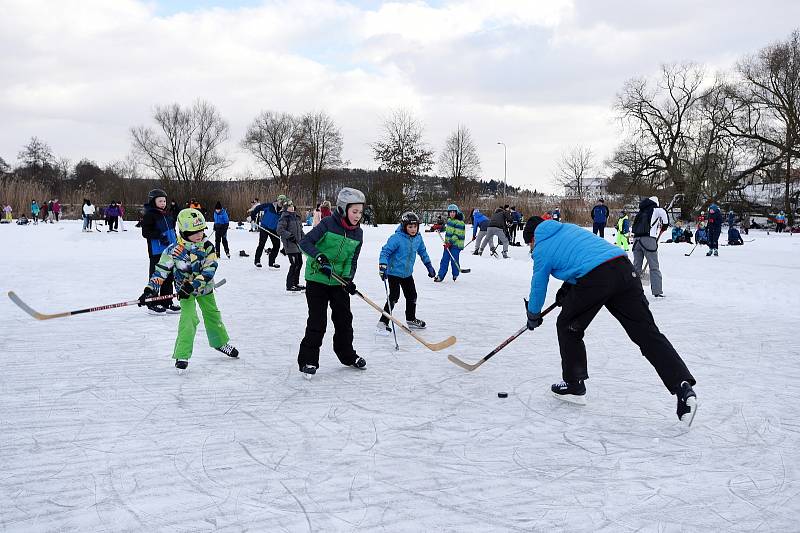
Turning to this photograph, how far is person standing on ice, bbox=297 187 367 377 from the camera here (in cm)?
441

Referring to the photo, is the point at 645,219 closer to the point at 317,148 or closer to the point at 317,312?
the point at 317,312

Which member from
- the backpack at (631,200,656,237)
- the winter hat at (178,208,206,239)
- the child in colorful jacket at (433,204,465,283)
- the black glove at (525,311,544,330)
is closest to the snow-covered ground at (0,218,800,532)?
the black glove at (525,311,544,330)

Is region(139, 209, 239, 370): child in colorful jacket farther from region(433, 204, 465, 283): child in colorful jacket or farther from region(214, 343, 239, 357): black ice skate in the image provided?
region(433, 204, 465, 283): child in colorful jacket

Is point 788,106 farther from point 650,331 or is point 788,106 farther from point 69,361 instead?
point 69,361

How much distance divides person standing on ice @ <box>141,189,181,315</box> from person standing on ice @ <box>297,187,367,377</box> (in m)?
3.08

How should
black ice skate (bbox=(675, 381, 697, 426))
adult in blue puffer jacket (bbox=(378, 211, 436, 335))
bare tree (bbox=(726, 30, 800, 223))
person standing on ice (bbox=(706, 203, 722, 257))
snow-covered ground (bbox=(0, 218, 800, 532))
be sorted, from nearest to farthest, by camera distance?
snow-covered ground (bbox=(0, 218, 800, 532)) < black ice skate (bbox=(675, 381, 697, 426)) < adult in blue puffer jacket (bbox=(378, 211, 436, 335)) < person standing on ice (bbox=(706, 203, 722, 257)) < bare tree (bbox=(726, 30, 800, 223))

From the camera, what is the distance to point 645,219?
863 centimetres

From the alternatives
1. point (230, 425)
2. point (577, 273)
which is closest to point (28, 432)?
point (230, 425)

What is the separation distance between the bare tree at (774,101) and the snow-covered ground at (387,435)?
28.1m

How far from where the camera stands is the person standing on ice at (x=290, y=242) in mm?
9117

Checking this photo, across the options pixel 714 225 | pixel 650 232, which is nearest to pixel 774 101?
pixel 714 225

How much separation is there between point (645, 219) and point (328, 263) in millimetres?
6037

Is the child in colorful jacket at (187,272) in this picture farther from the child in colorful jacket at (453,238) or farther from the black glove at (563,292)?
the child in colorful jacket at (453,238)

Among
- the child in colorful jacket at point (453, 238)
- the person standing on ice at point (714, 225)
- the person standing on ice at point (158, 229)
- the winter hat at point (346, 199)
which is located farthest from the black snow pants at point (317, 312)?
the person standing on ice at point (714, 225)
